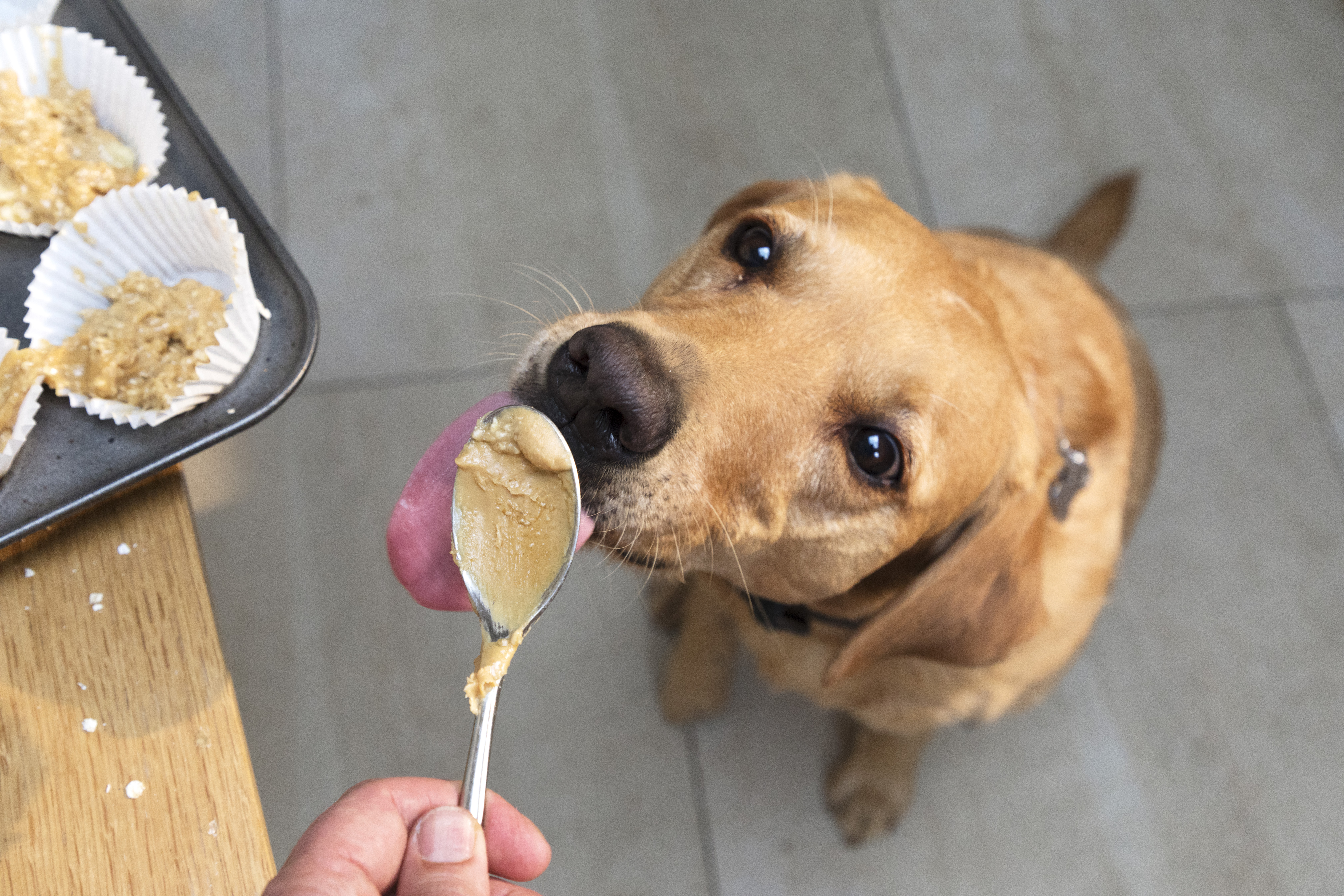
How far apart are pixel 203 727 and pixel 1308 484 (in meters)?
3.28

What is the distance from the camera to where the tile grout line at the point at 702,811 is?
2447mm

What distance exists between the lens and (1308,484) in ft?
9.57

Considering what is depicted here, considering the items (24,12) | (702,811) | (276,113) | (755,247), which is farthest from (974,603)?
(276,113)

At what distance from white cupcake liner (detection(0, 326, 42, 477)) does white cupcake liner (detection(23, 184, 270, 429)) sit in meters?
0.05

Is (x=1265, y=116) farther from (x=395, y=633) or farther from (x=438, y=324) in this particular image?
(x=395, y=633)

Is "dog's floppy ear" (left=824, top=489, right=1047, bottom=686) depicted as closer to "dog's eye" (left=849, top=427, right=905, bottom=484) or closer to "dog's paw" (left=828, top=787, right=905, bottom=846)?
"dog's eye" (left=849, top=427, right=905, bottom=484)

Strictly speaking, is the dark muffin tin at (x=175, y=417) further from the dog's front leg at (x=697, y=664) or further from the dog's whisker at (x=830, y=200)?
the dog's front leg at (x=697, y=664)

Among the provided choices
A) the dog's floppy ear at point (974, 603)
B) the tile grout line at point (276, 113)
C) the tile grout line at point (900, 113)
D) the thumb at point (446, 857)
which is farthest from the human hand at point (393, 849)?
the tile grout line at point (900, 113)

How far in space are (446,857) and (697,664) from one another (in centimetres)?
150

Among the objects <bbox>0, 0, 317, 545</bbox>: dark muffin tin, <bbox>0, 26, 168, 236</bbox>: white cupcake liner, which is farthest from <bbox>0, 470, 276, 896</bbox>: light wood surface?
<bbox>0, 26, 168, 236</bbox>: white cupcake liner

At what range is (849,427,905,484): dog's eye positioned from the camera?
1.43 m

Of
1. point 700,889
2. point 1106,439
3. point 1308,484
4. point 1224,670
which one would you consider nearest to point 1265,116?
point 1308,484

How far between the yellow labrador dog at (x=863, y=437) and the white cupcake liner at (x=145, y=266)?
1.44ft

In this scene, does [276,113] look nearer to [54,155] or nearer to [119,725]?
[54,155]
